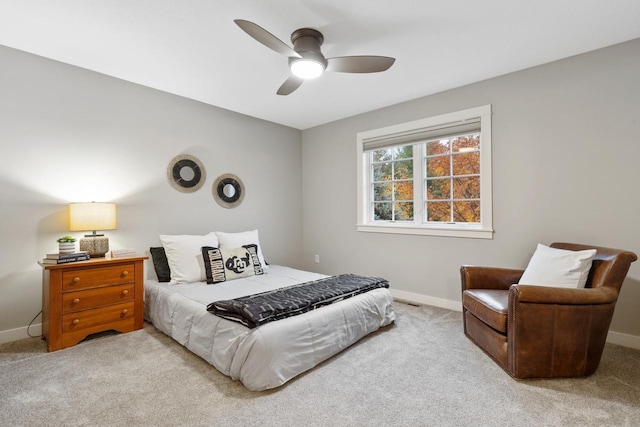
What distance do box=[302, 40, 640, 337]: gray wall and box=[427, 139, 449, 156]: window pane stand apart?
1.10ft

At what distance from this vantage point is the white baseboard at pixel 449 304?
2.50m

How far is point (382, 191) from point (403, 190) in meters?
0.32

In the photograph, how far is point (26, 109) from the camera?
105 inches

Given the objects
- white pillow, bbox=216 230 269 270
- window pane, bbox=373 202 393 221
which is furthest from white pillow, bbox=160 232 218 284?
window pane, bbox=373 202 393 221

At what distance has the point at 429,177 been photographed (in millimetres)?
3688

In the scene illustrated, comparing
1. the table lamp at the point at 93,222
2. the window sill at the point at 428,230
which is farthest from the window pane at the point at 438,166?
the table lamp at the point at 93,222

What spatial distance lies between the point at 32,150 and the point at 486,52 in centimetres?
400

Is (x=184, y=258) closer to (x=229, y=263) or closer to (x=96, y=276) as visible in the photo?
(x=229, y=263)

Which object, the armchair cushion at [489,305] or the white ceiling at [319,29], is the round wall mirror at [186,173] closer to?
the white ceiling at [319,29]

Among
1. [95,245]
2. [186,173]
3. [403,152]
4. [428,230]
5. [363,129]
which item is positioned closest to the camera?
[95,245]

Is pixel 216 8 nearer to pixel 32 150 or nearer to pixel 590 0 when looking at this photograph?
pixel 32 150

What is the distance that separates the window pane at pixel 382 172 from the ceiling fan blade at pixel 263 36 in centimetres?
220

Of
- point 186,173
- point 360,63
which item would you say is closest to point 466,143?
point 360,63

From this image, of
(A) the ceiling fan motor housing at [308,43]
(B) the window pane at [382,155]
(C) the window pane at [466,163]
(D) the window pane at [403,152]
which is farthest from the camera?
(B) the window pane at [382,155]
